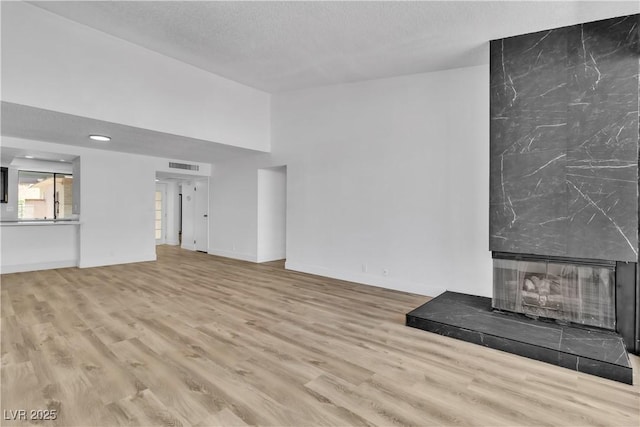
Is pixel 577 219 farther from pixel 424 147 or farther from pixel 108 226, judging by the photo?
pixel 108 226

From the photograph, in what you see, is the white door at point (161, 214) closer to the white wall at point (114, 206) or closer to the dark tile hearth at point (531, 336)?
the white wall at point (114, 206)

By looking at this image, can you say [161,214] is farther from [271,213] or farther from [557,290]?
[557,290]

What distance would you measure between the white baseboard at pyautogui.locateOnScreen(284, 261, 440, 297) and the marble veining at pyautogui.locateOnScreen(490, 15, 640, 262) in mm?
1347

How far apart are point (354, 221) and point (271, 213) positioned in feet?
8.91

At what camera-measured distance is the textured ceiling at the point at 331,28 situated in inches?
128

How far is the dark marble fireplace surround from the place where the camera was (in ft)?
9.83

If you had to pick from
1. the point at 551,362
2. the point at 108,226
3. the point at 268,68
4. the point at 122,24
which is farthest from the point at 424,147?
the point at 108,226

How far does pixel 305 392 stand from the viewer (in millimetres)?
2236

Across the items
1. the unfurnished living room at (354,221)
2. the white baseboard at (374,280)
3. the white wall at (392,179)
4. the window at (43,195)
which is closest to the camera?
the unfurnished living room at (354,221)

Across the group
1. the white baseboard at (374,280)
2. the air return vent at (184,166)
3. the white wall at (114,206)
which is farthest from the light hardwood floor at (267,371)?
the air return vent at (184,166)

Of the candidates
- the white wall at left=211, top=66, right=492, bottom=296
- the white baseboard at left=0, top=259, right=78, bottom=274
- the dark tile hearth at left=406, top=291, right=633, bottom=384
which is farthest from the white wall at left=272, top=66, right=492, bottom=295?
the white baseboard at left=0, top=259, right=78, bottom=274

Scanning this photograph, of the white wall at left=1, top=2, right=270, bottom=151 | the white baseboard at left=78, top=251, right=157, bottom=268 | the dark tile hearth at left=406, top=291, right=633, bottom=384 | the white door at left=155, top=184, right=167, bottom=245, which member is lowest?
the dark tile hearth at left=406, top=291, right=633, bottom=384

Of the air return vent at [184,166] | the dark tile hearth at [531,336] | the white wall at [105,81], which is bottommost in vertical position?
the dark tile hearth at [531,336]

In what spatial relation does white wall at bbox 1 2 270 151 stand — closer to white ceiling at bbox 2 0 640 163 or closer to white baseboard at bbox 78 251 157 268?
white ceiling at bbox 2 0 640 163
